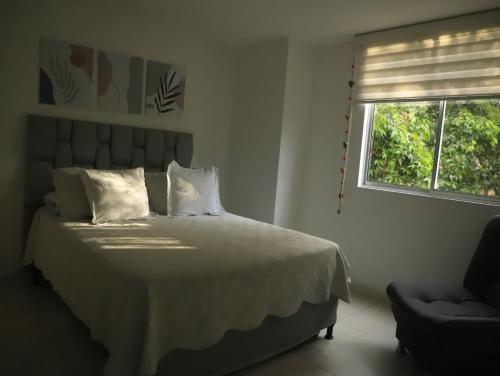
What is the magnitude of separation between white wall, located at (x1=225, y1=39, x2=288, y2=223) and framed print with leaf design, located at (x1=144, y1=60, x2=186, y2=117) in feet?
2.32

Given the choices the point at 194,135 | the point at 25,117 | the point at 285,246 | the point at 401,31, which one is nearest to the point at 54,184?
the point at 25,117

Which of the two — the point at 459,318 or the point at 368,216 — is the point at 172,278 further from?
the point at 368,216

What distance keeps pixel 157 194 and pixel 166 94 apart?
1130 mm

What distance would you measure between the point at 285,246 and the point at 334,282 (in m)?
0.44

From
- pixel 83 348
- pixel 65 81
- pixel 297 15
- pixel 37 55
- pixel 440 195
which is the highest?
pixel 297 15

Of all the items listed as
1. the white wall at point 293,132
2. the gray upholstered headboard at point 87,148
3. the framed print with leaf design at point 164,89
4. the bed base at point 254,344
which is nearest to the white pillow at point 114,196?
the gray upholstered headboard at point 87,148

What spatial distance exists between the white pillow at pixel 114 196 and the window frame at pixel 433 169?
2.08m

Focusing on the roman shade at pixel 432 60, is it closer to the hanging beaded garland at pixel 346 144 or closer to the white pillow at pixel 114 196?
the hanging beaded garland at pixel 346 144

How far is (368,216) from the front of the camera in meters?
3.59

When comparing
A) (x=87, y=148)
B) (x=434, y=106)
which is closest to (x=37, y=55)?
(x=87, y=148)

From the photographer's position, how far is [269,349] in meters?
2.23

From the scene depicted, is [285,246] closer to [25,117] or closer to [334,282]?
[334,282]

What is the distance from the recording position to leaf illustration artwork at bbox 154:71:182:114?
3732 mm

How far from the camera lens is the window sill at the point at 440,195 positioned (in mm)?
2939
